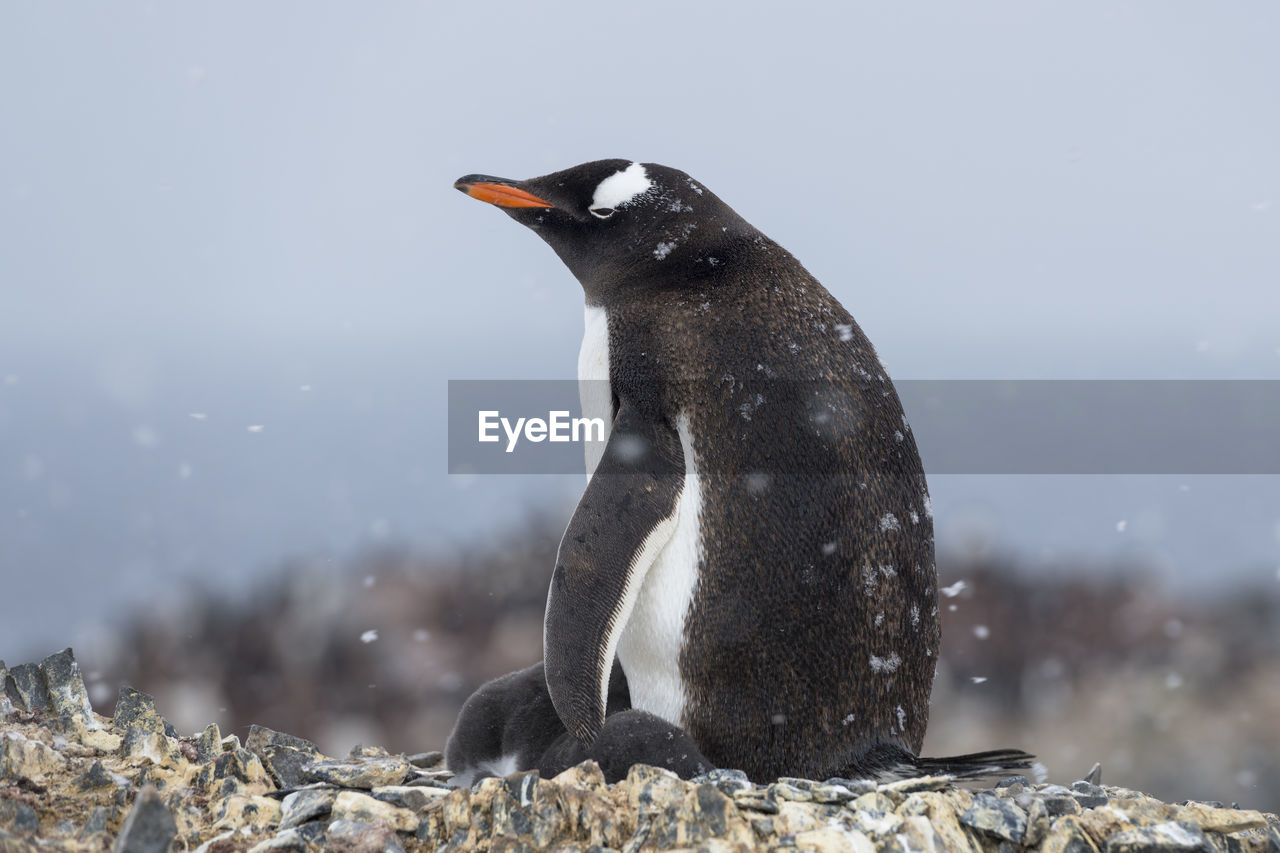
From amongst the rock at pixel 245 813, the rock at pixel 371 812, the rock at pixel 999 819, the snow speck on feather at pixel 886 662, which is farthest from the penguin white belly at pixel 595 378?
the rock at pixel 999 819

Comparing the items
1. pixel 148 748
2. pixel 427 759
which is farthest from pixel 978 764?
pixel 148 748

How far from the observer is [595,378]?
2471 millimetres

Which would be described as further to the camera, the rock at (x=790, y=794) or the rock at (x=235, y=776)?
the rock at (x=235, y=776)

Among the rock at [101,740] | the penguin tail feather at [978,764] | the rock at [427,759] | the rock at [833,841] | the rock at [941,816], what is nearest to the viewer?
the rock at [833,841]

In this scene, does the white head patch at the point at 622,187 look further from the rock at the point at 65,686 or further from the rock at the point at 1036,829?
the rock at the point at 65,686

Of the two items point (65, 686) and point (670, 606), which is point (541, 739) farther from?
point (65, 686)

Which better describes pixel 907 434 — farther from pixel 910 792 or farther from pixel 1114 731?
pixel 1114 731

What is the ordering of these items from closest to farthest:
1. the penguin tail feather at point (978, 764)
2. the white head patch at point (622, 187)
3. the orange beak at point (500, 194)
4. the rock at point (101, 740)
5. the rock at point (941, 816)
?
the rock at point (941, 816) < the penguin tail feather at point (978, 764) < the rock at point (101, 740) < the white head patch at point (622, 187) < the orange beak at point (500, 194)

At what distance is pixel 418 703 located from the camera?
17.8ft

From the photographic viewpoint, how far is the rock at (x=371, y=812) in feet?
5.98

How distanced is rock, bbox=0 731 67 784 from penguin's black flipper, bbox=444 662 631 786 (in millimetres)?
843

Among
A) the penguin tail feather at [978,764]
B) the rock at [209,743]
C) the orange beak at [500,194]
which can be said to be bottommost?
the rock at [209,743]

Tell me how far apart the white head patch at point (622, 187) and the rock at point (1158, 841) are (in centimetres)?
172

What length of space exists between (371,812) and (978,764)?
126cm
